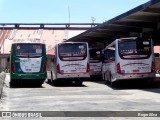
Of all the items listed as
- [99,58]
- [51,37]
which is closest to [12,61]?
[99,58]

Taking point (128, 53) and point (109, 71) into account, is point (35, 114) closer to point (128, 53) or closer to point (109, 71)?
point (128, 53)

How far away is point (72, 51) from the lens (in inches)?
956

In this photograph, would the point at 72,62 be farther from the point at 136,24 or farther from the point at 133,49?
the point at 136,24

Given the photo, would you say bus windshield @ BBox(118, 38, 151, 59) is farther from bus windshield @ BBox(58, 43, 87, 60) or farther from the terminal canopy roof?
bus windshield @ BBox(58, 43, 87, 60)

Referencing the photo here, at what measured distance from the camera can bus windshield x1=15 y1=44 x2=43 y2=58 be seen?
23.3 metres

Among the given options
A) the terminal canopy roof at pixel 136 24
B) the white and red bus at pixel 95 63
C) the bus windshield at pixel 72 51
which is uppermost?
the terminal canopy roof at pixel 136 24

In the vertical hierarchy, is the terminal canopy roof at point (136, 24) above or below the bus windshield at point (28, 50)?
above

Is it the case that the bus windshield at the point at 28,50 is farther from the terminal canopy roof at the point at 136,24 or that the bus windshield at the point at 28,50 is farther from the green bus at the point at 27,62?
the terminal canopy roof at the point at 136,24

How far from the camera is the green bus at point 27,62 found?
76.4 feet

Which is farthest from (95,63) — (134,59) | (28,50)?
(134,59)

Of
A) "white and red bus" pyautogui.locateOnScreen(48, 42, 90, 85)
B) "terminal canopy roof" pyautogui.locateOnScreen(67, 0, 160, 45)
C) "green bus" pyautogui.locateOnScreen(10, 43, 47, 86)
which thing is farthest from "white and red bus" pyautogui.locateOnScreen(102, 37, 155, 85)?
"green bus" pyautogui.locateOnScreen(10, 43, 47, 86)

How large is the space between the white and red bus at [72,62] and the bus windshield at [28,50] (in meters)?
1.38

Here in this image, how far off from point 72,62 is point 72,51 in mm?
679

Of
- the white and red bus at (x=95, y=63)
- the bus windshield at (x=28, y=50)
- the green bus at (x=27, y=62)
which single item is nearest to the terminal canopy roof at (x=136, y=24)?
the white and red bus at (x=95, y=63)
